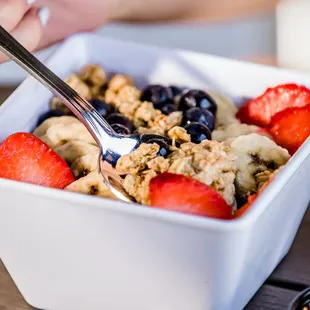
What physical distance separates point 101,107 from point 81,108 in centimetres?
9

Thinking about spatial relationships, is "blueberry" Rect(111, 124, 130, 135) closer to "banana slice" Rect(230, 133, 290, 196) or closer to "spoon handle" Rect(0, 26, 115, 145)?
"spoon handle" Rect(0, 26, 115, 145)

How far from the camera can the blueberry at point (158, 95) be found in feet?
3.19

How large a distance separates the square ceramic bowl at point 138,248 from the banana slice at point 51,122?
64mm

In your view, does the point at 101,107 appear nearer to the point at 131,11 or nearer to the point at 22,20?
the point at 22,20

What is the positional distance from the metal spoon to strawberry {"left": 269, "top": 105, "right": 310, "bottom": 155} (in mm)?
169

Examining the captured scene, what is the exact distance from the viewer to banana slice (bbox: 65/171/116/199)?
0.78 meters

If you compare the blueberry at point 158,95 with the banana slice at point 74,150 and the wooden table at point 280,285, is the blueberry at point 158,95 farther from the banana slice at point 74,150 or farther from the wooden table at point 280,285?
the wooden table at point 280,285

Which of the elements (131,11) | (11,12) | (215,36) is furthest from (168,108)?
(215,36)

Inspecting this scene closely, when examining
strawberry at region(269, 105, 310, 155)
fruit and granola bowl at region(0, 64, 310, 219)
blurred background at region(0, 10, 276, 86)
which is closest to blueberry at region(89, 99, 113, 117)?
fruit and granola bowl at region(0, 64, 310, 219)

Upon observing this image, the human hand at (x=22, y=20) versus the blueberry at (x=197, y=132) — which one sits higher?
the human hand at (x=22, y=20)

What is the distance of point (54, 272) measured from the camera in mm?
768

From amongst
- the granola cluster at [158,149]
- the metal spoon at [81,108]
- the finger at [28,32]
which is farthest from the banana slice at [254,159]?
the finger at [28,32]

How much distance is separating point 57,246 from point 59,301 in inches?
3.5

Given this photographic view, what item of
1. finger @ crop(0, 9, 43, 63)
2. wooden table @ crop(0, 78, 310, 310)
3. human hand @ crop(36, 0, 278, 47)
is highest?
finger @ crop(0, 9, 43, 63)
